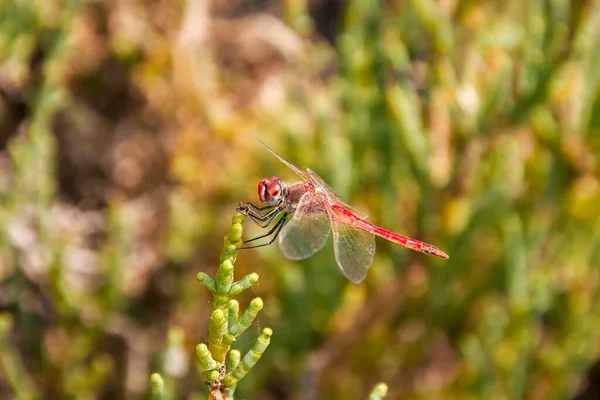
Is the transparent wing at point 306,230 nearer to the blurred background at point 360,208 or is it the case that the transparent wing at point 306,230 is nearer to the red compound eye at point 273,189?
the red compound eye at point 273,189

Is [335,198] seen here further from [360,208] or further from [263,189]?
[360,208]

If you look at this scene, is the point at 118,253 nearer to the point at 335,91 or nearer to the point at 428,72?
the point at 335,91

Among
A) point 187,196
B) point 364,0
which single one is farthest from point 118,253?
point 364,0

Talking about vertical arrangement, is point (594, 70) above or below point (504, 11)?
below

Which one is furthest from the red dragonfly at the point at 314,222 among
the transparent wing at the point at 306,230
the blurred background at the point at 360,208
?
the blurred background at the point at 360,208

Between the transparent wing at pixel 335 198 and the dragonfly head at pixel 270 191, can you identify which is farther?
the transparent wing at pixel 335 198

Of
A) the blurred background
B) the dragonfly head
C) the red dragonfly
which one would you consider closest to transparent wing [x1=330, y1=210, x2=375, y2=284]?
the red dragonfly

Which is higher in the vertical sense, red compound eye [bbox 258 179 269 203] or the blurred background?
the blurred background

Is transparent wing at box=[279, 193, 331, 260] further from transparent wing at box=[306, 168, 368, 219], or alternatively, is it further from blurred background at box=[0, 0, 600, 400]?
blurred background at box=[0, 0, 600, 400]
